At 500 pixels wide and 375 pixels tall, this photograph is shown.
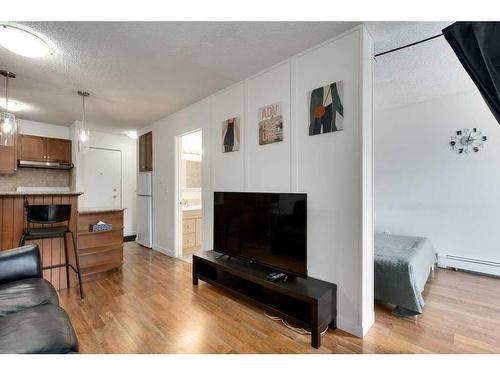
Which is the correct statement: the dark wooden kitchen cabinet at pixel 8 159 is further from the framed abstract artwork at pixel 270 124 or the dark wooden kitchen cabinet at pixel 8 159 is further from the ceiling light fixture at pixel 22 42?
the framed abstract artwork at pixel 270 124

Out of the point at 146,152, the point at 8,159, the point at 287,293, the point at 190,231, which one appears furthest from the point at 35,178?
the point at 287,293

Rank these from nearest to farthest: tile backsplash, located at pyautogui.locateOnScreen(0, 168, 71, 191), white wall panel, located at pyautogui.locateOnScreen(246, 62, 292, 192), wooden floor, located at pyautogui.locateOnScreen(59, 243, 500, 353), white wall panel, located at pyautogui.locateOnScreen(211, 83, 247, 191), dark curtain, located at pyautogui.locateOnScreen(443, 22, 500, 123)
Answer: dark curtain, located at pyautogui.locateOnScreen(443, 22, 500, 123) → wooden floor, located at pyautogui.locateOnScreen(59, 243, 500, 353) → white wall panel, located at pyautogui.locateOnScreen(246, 62, 292, 192) → white wall panel, located at pyautogui.locateOnScreen(211, 83, 247, 191) → tile backsplash, located at pyautogui.locateOnScreen(0, 168, 71, 191)

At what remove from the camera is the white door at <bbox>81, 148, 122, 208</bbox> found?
16.3 feet

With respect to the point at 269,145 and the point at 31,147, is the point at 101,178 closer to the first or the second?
the point at 31,147

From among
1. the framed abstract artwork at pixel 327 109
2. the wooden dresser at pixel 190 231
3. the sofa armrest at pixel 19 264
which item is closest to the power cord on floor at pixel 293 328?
the framed abstract artwork at pixel 327 109

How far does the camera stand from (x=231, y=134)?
9.87 ft

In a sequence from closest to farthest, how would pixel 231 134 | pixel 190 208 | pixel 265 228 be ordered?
pixel 265 228, pixel 231 134, pixel 190 208

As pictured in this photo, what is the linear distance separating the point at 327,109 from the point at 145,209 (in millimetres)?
4121

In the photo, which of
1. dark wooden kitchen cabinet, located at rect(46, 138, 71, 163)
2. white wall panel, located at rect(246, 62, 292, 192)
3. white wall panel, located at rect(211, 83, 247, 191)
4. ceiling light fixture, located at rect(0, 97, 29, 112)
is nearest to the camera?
white wall panel, located at rect(246, 62, 292, 192)

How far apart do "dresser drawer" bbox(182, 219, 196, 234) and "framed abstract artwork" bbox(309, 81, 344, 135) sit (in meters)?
2.96

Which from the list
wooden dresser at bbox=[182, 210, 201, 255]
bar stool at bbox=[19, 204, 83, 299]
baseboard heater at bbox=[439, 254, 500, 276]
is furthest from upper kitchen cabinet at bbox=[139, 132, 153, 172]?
baseboard heater at bbox=[439, 254, 500, 276]

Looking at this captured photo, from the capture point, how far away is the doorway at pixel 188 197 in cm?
407

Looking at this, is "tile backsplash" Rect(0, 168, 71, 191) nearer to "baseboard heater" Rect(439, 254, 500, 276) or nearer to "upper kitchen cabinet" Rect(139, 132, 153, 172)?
"upper kitchen cabinet" Rect(139, 132, 153, 172)

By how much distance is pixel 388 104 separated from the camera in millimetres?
3801
